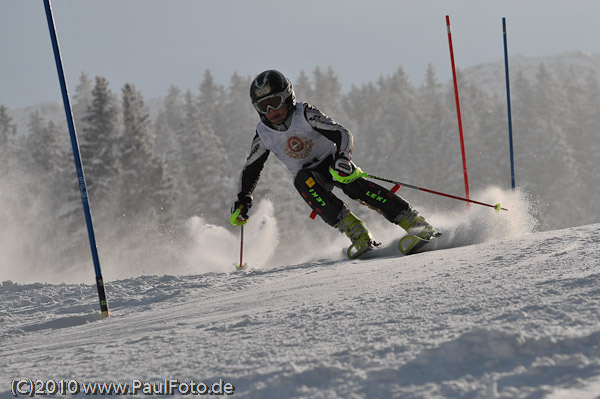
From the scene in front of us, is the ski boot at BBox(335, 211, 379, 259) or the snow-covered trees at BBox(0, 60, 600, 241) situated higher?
the snow-covered trees at BBox(0, 60, 600, 241)

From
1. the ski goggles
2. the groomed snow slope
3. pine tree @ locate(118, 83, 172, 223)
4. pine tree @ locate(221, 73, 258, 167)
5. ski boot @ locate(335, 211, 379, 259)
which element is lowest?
the groomed snow slope

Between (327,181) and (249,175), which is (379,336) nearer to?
(327,181)

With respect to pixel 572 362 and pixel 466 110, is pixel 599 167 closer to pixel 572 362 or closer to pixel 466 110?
pixel 466 110

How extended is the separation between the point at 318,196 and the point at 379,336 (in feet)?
11.1

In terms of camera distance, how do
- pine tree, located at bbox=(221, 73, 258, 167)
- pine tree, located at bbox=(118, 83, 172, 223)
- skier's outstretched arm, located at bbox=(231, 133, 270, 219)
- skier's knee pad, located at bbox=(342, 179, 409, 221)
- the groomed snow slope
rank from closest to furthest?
the groomed snow slope < skier's knee pad, located at bbox=(342, 179, 409, 221) < skier's outstretched arm, located at bbox=(231, 133, 270, 219) < pine tree, located at bbox=(118, 83, 172, 223) < pine tree, located at bbox=(221, 73, 258, 167)

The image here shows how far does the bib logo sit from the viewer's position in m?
5.33

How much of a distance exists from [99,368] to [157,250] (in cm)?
2291

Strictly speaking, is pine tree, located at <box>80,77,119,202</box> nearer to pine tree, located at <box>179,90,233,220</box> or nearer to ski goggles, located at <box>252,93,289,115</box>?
pine tree, located at <box>179,90,233,220</box>

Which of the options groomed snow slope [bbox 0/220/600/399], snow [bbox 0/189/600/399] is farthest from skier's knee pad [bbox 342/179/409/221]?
groomed snow slope [bbox 0/220/600/399]

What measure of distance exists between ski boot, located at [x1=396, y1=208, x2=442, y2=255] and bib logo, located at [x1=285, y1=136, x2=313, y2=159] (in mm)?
1156

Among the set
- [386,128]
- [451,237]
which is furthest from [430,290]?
[386,128]

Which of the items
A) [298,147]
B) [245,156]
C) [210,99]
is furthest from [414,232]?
[210,99]

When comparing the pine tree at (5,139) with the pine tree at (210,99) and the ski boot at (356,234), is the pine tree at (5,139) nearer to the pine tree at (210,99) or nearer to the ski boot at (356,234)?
the pine tree at (210,99)

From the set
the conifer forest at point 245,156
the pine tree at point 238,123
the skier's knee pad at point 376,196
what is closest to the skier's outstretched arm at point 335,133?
the skier's knee pad at point 376,196
